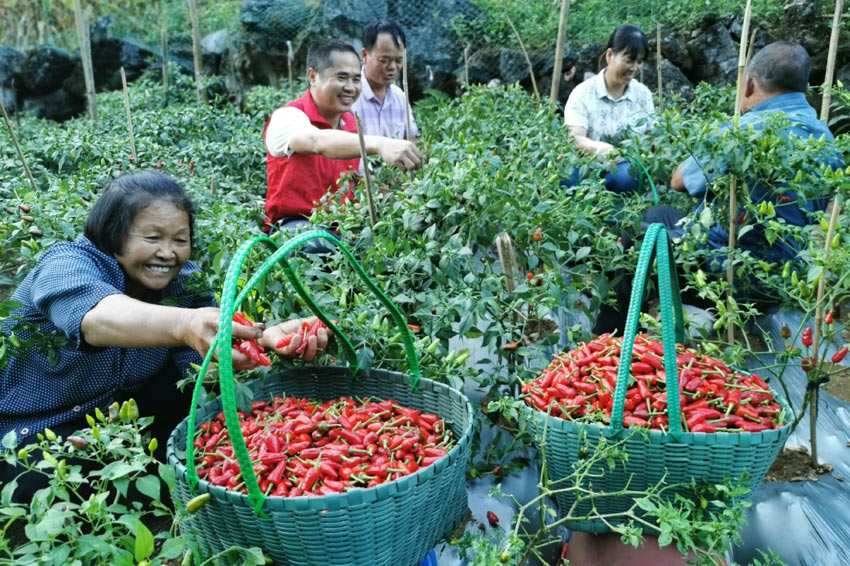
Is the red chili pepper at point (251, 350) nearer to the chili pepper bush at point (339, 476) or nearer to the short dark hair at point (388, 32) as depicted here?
the chili pepper bush at point (339, 476)

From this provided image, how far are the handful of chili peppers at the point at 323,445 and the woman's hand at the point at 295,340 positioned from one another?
125 mm

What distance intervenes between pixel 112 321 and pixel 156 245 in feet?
1.30

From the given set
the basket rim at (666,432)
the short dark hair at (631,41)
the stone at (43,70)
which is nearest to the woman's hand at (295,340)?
the basket rim at (666,432)

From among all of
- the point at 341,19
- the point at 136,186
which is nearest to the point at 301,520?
the point at 136,186

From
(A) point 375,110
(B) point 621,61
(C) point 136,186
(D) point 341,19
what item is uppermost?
(D) point 341,19

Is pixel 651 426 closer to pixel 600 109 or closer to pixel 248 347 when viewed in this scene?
pixel 248 347

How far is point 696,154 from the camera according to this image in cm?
Answer: 262

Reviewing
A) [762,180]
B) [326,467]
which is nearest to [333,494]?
[326,467]

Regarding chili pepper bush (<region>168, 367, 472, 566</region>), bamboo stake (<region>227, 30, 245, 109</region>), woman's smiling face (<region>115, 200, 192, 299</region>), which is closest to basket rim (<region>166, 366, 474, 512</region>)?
chili pepper bush (<region>168, 367, 472, 566</region>)

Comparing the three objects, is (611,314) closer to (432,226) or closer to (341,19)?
(432,226)

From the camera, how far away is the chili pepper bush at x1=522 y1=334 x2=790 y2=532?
1.59 meters

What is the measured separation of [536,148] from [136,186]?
2.33 metres

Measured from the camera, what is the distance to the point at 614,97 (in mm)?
4625

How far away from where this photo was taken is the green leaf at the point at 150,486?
131 centimetres
